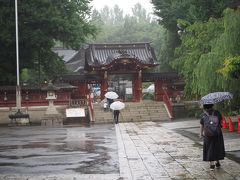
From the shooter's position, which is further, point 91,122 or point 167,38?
point 167,38

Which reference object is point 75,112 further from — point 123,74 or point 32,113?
point 123,74

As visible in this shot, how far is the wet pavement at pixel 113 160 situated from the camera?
377 inches

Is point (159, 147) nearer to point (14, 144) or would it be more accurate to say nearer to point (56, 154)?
point (56, 154)

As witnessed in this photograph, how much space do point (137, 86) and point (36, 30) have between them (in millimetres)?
10649

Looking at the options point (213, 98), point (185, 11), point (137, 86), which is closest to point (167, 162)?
point (213, 98)

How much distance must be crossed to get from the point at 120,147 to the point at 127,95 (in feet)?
107

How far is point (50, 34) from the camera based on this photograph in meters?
34.1

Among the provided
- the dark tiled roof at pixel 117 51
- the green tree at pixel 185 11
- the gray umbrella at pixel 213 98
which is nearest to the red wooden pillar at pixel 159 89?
the dark tiled roof at pixel 117 51

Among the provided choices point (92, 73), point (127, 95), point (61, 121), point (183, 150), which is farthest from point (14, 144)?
point (127, 95)

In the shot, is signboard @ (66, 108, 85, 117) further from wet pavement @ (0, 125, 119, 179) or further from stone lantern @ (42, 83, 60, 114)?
wet pavement @ (0, 125, 119, 179)

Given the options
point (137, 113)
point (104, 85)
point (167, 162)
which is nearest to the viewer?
point (167, 162)

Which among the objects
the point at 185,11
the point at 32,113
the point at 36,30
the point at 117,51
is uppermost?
the point at 185,11

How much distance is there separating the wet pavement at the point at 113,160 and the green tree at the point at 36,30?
1637 centimetres

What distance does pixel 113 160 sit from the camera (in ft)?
39.3
